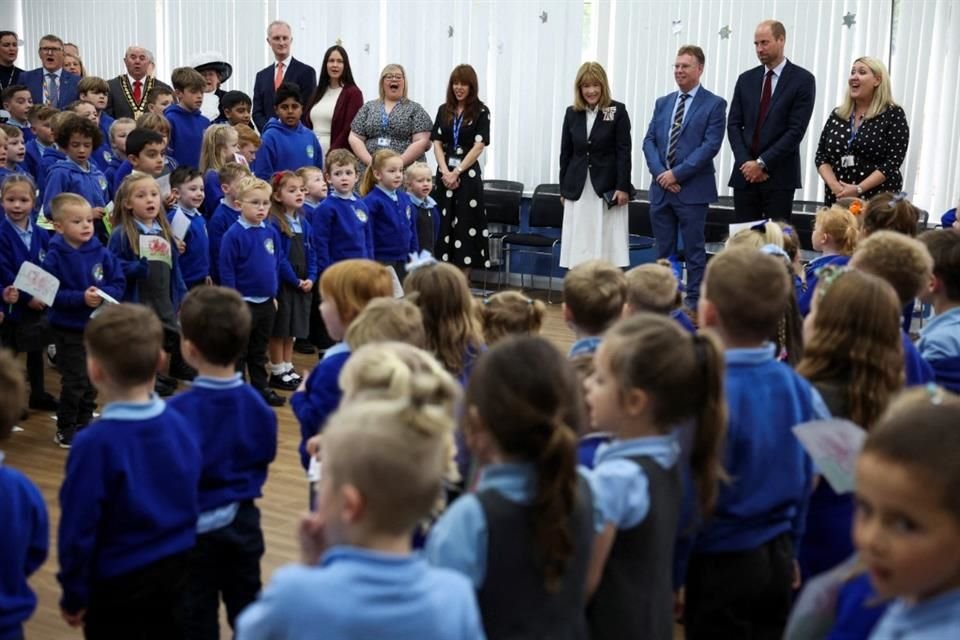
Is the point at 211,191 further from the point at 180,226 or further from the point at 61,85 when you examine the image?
the point at 61,85

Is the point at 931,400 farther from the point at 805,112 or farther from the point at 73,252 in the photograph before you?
the point at 805,112

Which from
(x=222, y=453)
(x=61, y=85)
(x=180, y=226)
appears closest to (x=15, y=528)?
(x=222, y=453)

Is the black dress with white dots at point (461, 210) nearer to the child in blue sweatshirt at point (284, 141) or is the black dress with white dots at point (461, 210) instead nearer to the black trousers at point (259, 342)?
the child in blue sweatshirt at point (284, 141)

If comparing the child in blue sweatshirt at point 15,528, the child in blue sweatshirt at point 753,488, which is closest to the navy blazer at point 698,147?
the child in blue sweatshirt at point 753,488

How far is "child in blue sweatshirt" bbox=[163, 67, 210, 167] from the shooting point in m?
6.92

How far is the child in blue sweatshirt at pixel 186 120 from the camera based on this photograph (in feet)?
22.7

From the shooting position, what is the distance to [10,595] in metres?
2.07

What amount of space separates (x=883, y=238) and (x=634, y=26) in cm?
584

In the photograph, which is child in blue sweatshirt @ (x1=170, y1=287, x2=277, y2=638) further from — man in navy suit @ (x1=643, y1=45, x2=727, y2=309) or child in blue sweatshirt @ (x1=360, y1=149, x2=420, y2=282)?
man in navy suit @ (x1=643, y1=45, x2=727, y2=309)

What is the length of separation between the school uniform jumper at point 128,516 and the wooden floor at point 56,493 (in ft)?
2.54

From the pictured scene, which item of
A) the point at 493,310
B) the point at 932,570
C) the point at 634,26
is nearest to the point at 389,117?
the point at 634,26

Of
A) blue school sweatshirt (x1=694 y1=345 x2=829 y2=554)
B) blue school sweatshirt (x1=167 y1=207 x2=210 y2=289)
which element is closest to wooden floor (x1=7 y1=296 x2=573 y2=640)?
blue school sweatshirt (x1=167 y1=207 x2=210 y2=289)

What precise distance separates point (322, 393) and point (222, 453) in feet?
1.13

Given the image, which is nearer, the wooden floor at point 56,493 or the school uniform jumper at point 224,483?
the school uniform jumper at point 224,483
